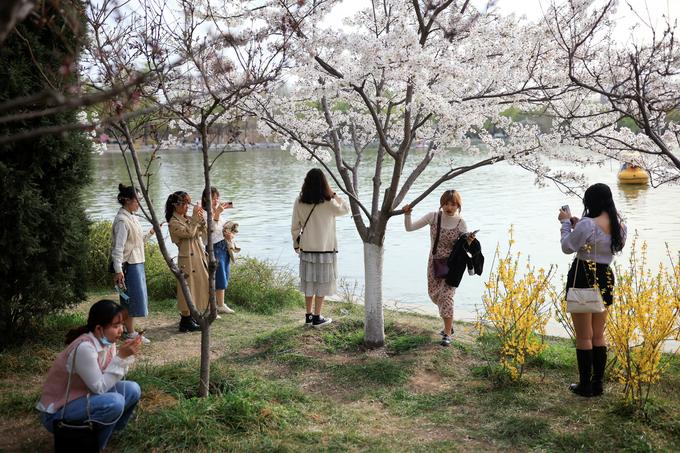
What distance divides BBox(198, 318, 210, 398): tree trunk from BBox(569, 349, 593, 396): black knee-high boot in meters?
2.61

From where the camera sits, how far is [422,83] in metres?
4.70

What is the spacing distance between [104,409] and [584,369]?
3.23 meters

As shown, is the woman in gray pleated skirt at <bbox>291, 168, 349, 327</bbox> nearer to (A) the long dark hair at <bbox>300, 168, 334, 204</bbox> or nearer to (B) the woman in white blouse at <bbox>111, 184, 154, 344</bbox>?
(A) the long dark hair at <bbox>300, 168, 334, 204</bbox>

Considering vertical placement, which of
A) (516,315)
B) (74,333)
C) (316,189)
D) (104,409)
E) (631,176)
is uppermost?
(316,189)

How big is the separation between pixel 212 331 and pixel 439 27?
3835mm

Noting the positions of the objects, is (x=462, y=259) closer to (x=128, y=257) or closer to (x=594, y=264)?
(x=594, y=264)

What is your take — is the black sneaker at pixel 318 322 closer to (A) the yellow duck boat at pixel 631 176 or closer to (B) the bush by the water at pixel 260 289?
(B) the bush by the water at pixel 260 289

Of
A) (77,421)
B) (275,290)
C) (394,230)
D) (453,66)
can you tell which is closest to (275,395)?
(77,421)

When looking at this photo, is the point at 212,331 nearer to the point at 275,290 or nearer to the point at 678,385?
the point at 275,290

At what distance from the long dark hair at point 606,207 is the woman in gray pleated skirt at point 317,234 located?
2529 millimetres

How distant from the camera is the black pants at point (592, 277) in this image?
441 centimetres

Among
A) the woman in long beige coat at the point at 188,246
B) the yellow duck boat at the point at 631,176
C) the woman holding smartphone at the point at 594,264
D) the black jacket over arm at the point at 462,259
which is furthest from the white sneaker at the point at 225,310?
the yellow duck boat at the point at 631,176

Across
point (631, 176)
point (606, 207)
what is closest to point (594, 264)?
point (606, 207)

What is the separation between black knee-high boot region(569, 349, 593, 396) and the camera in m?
4.46
